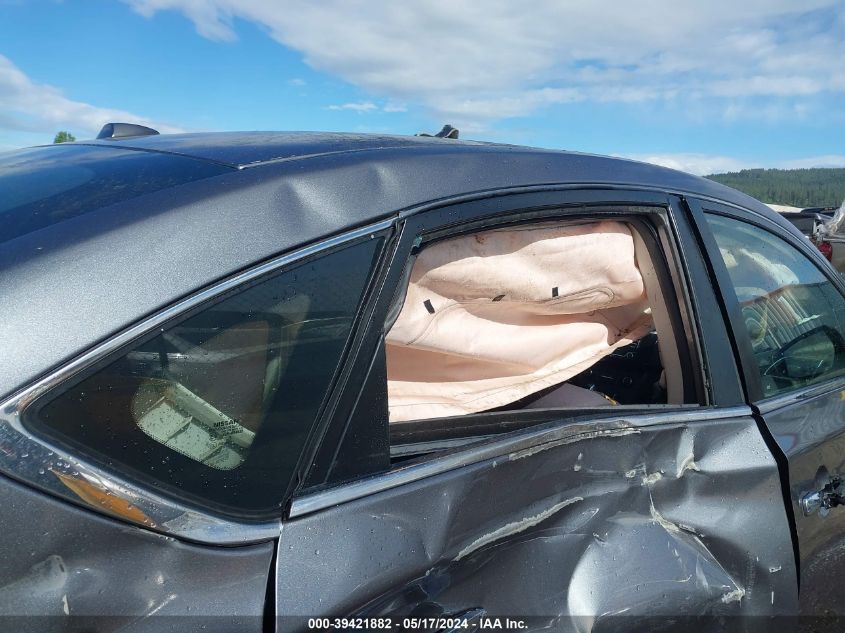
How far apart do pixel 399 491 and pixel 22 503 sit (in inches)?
23.3

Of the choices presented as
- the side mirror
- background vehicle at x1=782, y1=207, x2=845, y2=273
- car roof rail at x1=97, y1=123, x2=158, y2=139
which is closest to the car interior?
the side mirror

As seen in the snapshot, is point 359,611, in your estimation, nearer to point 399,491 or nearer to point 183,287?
point 399,491

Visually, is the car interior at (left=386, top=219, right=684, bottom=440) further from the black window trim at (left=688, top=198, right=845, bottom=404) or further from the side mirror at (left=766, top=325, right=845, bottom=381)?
the side mirror at (left=766, top=325, right=845, bottom=381)

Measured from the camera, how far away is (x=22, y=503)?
949 mm

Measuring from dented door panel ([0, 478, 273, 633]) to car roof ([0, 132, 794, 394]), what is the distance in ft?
0.64

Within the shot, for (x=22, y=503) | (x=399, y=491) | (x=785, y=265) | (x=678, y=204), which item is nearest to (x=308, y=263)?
(x=399, y=491)

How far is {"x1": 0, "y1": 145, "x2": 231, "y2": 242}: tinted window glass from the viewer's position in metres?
1.18

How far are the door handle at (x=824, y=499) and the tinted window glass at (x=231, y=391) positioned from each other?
147 centimetres

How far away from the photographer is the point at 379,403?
1298 mm

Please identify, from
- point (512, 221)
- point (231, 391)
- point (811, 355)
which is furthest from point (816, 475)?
point (231, 391)

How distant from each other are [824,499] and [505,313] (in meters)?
1.06

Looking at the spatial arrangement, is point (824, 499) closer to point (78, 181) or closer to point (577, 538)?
point (577, 538)

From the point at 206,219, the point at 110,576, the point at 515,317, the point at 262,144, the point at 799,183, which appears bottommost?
the point at 110,576

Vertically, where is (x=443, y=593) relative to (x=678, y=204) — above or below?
below
